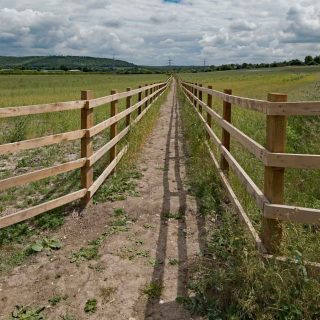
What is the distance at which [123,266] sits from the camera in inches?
161

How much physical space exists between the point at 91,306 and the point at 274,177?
1811 millimetres

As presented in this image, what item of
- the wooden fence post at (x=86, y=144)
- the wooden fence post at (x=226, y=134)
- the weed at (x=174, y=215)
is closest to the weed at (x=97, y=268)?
the weed at (x=174, y=215)

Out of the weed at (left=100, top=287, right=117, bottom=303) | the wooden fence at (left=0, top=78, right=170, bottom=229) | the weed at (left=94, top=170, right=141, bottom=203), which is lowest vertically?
the weed at (left=100, top=287, right=117, bottom=303)

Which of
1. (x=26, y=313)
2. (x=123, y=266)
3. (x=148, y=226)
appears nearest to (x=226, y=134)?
(x=148, y=226)

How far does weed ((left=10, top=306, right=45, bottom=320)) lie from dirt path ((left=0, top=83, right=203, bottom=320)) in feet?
0.18

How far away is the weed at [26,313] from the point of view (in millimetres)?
3324

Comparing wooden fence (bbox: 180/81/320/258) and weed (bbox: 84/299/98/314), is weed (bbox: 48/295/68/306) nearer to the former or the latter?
weed (bbox: 84/299/98/314)

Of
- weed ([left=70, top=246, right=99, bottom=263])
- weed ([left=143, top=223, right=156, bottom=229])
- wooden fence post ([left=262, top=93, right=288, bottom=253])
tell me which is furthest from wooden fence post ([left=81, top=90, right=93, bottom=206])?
wooden fence post ([left=262, top=93, right=288, bottom=253])

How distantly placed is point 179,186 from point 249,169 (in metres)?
1.12

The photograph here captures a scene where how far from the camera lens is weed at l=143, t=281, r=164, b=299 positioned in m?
3.55

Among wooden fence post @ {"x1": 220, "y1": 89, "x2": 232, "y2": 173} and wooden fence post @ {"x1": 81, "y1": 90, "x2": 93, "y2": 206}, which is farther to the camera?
wooden fence post @ {"x1": 220, "y1": 89, "x2": 232, "y2": 173}

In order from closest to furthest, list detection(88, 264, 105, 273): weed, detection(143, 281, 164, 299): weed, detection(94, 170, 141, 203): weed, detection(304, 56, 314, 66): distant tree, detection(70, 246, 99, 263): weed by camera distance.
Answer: detection(143, 281, 164, 299): weed
detection(88, 264, 105, 273): weed
detection(70, 246, 99, 263): weed
detection(94, 170, 141, 203): weed
detection(304, 56, 314, 66): distant tree

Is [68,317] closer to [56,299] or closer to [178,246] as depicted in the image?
[56,299]

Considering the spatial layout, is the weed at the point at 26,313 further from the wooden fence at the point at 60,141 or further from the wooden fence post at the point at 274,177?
the wooden fence post at the point at 274,177
